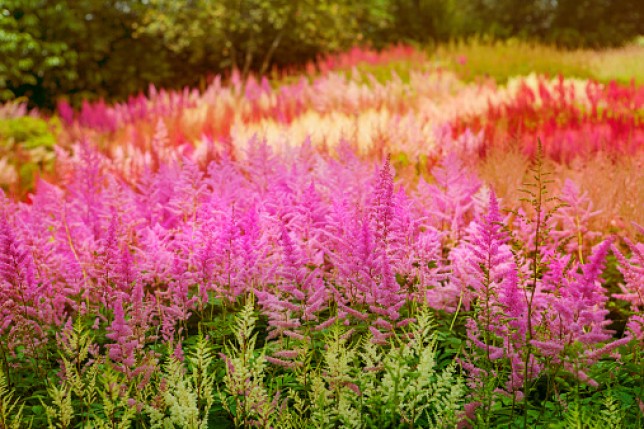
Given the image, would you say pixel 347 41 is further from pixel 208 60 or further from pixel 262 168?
pixel 262 168

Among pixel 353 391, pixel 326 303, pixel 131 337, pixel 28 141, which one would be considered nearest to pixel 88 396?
pixel 131 337

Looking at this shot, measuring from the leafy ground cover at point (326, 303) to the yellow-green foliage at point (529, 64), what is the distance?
877 cm

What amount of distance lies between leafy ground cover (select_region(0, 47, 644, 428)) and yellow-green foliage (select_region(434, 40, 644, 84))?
8.77 metres

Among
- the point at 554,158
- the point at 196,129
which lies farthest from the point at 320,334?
the point at 196,129

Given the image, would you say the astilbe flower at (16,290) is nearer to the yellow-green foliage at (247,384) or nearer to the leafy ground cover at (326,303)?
the leafy ground cover at (326,303)

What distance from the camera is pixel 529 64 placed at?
1415cm

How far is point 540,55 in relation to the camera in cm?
1530

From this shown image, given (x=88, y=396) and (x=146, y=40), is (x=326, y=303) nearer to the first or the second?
(x=88, y=396)

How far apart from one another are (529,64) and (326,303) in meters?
12.5

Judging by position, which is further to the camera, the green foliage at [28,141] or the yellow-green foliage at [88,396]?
the green foliage at [28,141]

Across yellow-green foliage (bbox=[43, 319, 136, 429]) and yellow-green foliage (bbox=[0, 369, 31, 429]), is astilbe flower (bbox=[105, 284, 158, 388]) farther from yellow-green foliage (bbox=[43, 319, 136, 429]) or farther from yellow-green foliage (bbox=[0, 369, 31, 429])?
yellow-green foliage (bbox=[0, 369, 31, 429])

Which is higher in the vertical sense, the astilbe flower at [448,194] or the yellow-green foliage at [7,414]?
the astilbe flower at [448,194]

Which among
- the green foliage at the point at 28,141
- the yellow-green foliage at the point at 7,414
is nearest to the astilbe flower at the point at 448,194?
the yellow-green foliage at the point at 7,414

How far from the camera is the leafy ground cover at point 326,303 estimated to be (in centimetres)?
220
